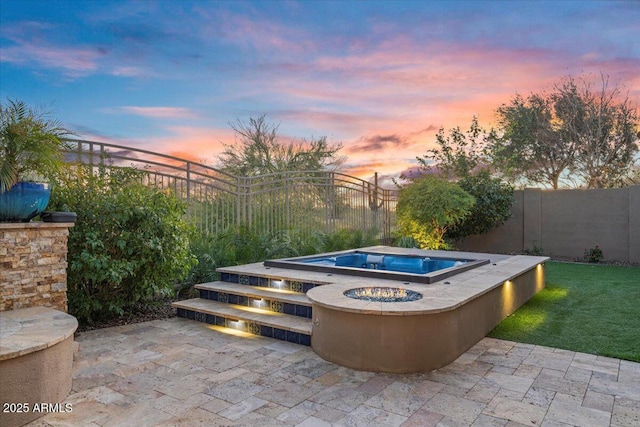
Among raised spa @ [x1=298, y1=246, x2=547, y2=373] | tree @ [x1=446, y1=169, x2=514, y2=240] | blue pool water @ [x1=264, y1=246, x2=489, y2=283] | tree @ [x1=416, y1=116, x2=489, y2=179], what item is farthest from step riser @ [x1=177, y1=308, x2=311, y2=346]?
tree @ [x1=416, y1=116, x2=489, y2=179]

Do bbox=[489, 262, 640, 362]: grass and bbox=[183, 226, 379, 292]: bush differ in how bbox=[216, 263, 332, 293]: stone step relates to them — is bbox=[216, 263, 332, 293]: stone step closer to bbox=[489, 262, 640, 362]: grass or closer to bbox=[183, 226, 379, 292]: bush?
bbox=[183, 226, 379, 292]: bush

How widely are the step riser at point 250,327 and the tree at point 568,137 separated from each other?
1418cm

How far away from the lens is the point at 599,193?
12273 mm

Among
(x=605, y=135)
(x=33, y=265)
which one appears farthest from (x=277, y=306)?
(x=605, y=135)

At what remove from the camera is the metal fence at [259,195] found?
7.34 metres

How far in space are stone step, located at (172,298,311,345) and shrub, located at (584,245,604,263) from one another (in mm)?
10396

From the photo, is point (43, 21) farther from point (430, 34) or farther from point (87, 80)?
point (430, 34)

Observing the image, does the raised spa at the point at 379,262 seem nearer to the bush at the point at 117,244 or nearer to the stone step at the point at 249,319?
the stone step at the point at 249,319

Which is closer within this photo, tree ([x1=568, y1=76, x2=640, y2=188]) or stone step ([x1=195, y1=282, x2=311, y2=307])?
stone step ([x1=195, y1=282, x2=311, y2=307])

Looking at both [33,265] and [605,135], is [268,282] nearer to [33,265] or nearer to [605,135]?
[33,265]

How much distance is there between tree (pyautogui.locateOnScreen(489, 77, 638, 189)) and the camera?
622 inches

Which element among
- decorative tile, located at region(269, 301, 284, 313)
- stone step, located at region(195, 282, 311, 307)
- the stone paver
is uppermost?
stone step, located at region(195, 282, 311, 307)

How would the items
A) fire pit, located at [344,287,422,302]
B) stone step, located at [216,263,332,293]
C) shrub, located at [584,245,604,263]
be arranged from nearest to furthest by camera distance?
fire pit, located at [344,287,422,302]
stone step, located at [216,263,332,293]
shrub, located at [584,245,604,263]

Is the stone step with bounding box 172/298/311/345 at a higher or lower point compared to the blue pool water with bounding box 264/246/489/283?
lower
